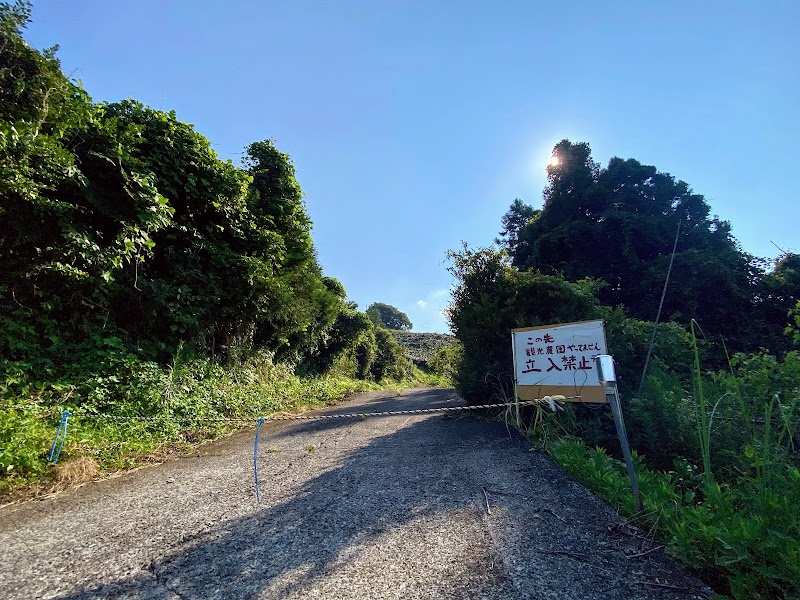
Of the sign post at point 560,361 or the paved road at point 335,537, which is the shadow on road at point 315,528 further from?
the sign post at point 560,361

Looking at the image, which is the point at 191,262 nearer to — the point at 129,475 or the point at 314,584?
the point at 129,475

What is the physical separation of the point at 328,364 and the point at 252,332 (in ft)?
20.6

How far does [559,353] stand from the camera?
4.57 metres

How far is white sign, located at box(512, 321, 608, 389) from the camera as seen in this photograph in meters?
4.34

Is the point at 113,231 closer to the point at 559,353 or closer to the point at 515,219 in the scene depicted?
the point at 559,353

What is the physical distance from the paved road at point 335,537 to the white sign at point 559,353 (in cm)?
112

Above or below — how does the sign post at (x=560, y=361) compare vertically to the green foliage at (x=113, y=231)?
below

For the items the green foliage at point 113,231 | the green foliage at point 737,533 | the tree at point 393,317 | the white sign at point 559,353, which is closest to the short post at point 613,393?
the green foliage at point 737,533

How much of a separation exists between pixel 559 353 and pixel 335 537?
3522 millimetres

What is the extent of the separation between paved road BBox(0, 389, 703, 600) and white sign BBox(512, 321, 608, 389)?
1.12 metres

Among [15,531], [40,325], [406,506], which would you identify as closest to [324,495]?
[406,506]

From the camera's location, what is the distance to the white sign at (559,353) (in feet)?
14.2

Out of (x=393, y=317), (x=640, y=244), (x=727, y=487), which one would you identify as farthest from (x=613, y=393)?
(x=393, y=317)

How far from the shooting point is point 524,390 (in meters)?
4.80
